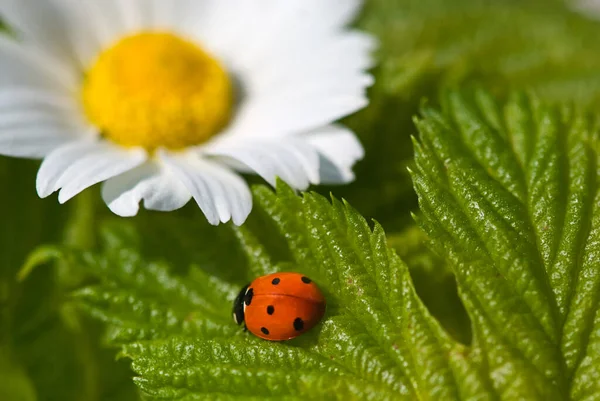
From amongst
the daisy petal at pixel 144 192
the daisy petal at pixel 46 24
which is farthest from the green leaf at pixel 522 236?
the daisy petal at pixel 46 24

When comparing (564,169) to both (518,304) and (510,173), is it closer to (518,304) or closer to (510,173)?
(510,173)

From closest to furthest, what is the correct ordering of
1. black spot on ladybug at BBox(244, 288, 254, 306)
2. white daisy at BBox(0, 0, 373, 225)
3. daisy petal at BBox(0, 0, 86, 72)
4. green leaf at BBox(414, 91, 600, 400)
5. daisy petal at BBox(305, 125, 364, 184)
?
green leaf at BBox(414, 91, 600, 400) < black spot on ladybug at BBox(244, 288, 254, 306) < white daisy at BBox(0, 0, 373, 225) < daisy petal at BBox(305, 125, 364, 184) < daisy petal at BBox(0, 0, 86, 72)

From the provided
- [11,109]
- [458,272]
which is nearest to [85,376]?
[11,109]

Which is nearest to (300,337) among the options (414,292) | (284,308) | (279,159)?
(284,308)

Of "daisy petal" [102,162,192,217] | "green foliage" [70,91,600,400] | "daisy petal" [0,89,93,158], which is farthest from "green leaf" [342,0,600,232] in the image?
"daisy petal" [0,89,93,158]

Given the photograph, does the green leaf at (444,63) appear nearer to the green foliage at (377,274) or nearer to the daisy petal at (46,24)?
the green foliage at (377,274)

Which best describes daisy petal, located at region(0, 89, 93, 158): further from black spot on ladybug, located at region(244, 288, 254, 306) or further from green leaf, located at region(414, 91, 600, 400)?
green leaf, located at region(414, 91, 600, 400)

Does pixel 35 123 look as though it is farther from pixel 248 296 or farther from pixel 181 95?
pixel 248 296
